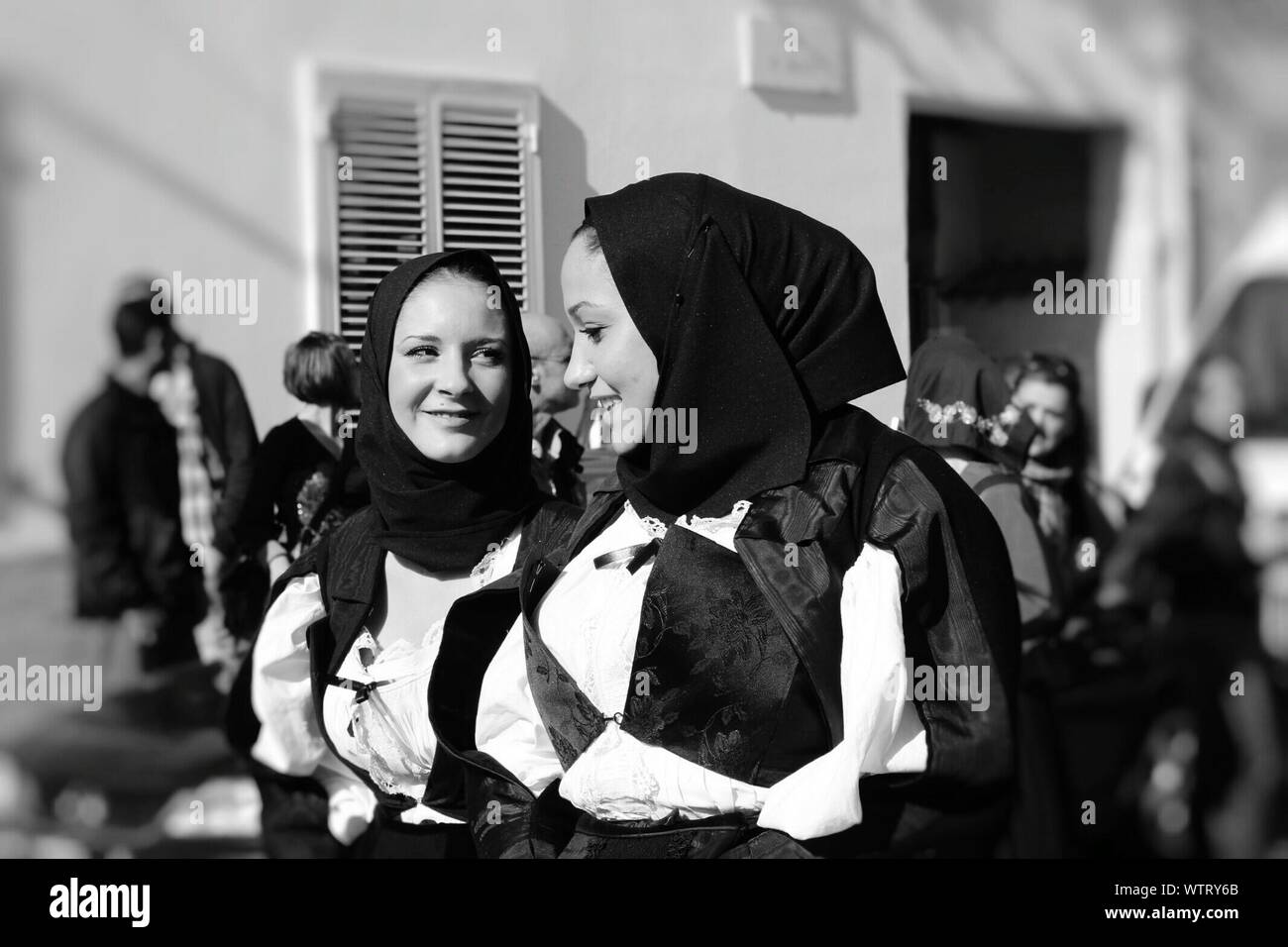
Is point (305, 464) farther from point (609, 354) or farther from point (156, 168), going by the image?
point (609, 354)

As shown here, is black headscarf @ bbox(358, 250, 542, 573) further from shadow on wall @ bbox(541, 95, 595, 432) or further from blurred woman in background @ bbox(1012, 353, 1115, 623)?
blurred woman in background @ bbox(1012, 353, 1115, 623)

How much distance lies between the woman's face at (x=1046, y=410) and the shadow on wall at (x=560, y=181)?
1.08 metres

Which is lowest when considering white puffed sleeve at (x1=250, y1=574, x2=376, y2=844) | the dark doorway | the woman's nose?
white puffed sleeve at (x1=250, y1=574, x2=376, y2=844)

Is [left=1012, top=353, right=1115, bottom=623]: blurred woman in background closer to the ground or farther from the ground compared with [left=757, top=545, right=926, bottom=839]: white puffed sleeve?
farther from the ground

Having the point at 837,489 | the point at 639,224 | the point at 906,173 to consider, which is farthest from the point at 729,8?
the point at 837,489

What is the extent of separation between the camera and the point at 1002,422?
3098mm

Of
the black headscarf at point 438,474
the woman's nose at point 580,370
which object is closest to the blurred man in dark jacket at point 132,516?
the black headscarf at point 438,474

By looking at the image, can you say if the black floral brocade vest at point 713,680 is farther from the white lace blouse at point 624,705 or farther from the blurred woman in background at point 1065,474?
the blurred woman in background at point 1065,474

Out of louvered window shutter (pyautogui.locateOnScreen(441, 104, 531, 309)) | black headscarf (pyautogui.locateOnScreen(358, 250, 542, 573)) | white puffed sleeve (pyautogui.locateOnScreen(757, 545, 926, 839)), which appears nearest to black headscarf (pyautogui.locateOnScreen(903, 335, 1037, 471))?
louvered window shutter (pyautogui.locateOnScreen(441, 104, 531, 309))

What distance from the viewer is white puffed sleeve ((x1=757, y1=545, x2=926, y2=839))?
4.99 ft

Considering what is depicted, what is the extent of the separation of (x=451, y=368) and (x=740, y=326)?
547 mm

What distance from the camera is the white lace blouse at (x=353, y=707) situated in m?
Answer: 1.97
